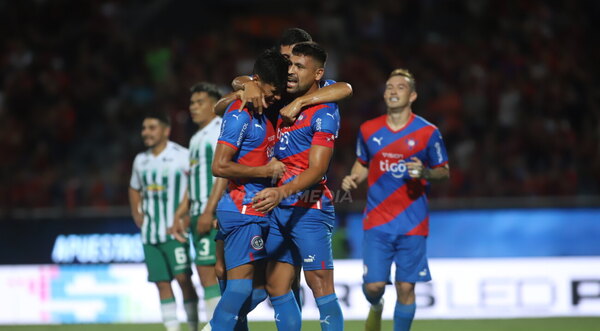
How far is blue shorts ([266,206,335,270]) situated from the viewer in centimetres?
610

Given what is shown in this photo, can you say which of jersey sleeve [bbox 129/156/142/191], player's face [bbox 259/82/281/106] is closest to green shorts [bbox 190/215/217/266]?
jersey sleeve [bbox 129/156/142/191]

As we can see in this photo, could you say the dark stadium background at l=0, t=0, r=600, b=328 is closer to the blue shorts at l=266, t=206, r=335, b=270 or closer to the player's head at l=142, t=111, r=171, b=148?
the player's head at l=142, t=111, r=171, b=148

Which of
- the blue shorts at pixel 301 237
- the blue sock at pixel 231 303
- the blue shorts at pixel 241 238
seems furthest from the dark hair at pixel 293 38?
the blue sock at pixel 231 303

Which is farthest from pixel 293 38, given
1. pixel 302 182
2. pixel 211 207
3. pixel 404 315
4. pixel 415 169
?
pixel 404 315

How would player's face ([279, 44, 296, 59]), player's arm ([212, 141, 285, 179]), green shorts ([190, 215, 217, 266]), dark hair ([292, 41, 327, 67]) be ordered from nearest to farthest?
player's arm ([212, 141, 285, 179]), dark hair ([292, 41, 327, 67]), player's face ([279, 44, 296, 59]), green shorts ([190, 215, 217, 266])

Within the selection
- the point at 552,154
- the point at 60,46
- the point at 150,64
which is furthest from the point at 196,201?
the point at 60,46

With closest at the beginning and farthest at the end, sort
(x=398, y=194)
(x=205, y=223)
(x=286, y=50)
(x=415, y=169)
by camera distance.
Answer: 1. (x=286, y=50)
2. (x=415, y=169)
3. (x=205, y=223)
4. (x=398, y=194)

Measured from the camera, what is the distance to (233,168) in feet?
19.1

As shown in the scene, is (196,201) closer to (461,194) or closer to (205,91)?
(205,91)

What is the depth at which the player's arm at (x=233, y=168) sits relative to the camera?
5816 millimetres

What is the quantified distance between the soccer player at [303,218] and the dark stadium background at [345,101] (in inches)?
197

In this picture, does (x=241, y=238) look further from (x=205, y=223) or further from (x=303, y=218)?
(x=205, y=223)

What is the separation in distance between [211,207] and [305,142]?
139 cm

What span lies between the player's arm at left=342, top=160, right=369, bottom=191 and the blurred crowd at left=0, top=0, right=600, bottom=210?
15.9 feet
